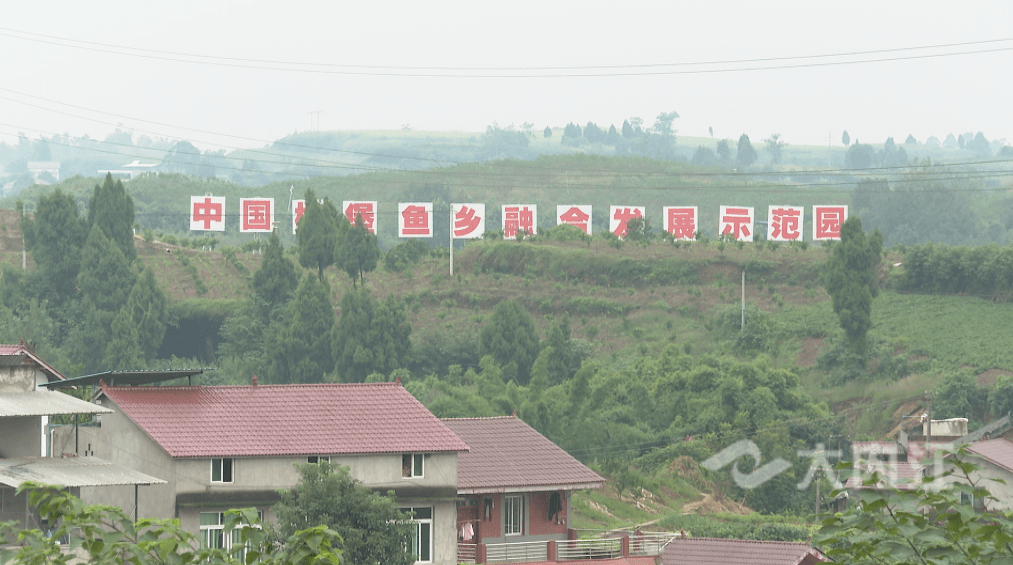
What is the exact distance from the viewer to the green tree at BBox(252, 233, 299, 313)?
5050 cm

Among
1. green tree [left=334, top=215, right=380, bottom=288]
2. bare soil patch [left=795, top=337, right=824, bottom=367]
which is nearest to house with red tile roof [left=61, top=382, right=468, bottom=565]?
bare soil patch [left=795, top=337, right=824, bottom=367]

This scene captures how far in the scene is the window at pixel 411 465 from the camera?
23.4m

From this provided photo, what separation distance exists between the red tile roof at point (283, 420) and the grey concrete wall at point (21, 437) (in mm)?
1587

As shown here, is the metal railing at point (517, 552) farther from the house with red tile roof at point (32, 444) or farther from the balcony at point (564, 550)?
the house with red tile roof at point (32, 444)

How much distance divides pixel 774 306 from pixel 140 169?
153m

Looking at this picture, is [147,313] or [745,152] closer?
[147,313]

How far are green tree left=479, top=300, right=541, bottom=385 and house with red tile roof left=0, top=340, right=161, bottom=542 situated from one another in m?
25.5

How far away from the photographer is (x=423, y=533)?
23.5 meters

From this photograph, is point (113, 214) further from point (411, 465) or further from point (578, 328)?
point (411, 465)

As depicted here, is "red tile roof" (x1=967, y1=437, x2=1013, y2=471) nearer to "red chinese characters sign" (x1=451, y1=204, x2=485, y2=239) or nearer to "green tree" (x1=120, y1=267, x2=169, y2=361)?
"red chinese characters sign" (x1=451, y1=204, x2=485, y2=239)

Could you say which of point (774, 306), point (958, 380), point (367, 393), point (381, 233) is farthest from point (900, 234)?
point (367, 393)

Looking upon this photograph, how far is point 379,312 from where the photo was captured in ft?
156

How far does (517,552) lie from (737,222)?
36559 mm

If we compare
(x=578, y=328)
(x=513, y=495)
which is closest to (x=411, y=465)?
(x=513, y=495)
